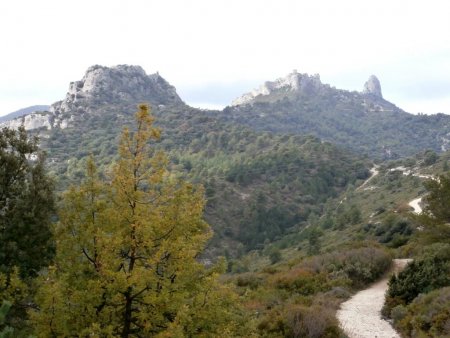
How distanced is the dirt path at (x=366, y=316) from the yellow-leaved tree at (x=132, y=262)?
28.4ft

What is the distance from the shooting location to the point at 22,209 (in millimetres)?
11289

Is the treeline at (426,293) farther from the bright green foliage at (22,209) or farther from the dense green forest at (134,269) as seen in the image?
the bright green foliage at (22,209)

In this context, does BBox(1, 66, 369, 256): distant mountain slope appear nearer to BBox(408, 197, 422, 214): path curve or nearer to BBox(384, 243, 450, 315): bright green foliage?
BBox(408, 197, 422, 214): path curve

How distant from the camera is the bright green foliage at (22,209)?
436 inches

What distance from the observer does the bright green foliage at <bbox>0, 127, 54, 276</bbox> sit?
36.3 ft

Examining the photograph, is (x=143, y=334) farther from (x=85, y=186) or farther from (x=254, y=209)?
(x=254, y=209)

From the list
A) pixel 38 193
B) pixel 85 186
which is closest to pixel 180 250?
pixel 85 186

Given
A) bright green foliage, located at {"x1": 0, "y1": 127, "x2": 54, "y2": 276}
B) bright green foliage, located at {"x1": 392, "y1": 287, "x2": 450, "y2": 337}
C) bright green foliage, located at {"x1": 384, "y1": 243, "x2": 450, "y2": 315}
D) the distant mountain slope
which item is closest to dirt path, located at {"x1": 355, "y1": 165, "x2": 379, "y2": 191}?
the distant mountain slope

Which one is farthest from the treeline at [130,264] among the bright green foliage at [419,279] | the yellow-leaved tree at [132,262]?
the bright green foliage at [419,279]

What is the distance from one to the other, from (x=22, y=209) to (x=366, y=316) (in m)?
14.4

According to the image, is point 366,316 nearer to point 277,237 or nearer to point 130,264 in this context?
point 130,264

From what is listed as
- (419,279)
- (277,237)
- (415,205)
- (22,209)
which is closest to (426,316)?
(419,279)

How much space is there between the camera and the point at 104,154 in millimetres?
149250

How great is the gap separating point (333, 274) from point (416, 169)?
10284cm
